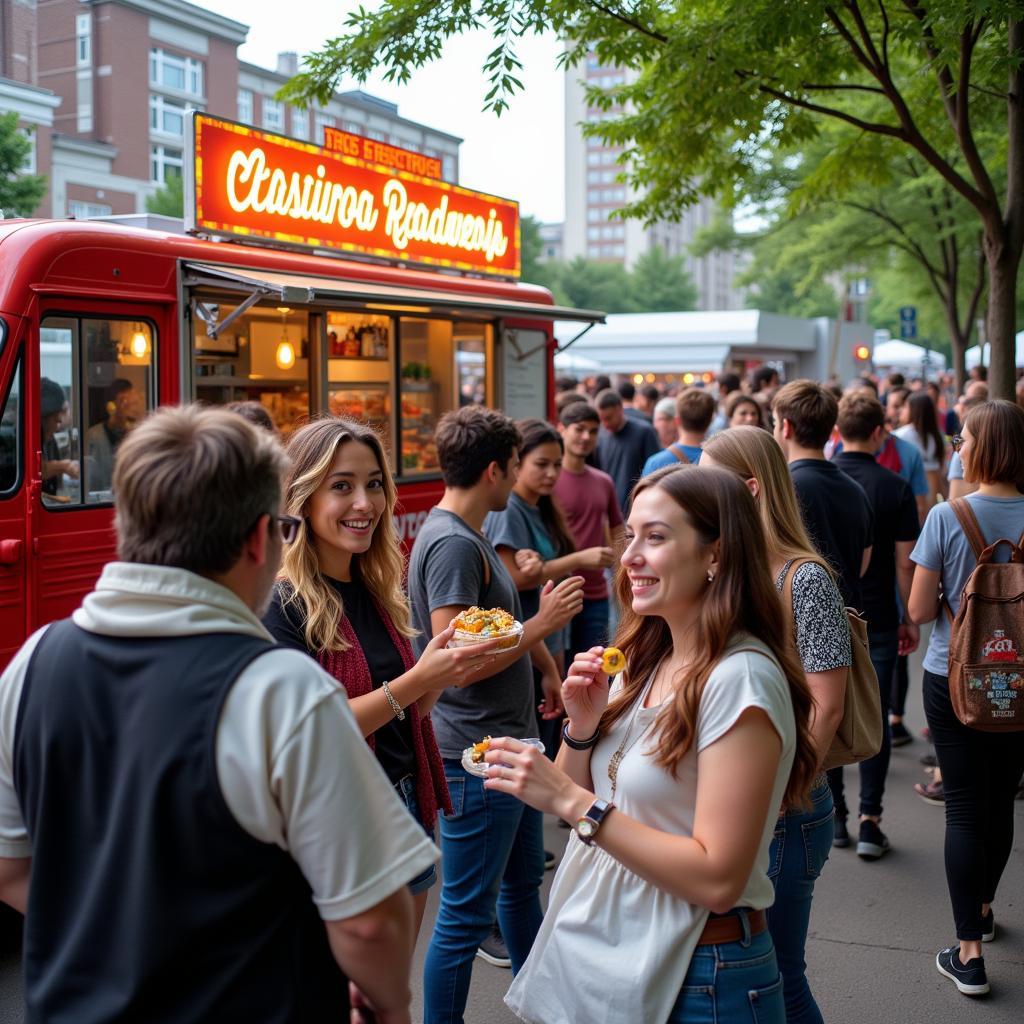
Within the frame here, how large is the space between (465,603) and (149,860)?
6.50ft

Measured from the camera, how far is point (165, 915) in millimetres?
1703

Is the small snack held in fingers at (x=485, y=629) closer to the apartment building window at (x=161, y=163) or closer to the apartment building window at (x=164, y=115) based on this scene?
the apartment building window at (x=164, y=115)

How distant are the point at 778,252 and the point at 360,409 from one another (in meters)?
20.4

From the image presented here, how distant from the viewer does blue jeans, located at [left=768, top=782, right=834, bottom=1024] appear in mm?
3213

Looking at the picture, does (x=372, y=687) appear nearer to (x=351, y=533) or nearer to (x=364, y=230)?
(x=351, y=533)

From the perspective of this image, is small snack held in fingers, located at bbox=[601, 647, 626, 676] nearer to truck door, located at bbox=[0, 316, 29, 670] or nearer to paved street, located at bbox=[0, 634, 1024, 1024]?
paved street, located at bbox=[0, 634, 1024, 1024]

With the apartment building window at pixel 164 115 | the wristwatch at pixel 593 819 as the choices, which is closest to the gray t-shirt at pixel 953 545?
the wristwatch at pixel 593 819

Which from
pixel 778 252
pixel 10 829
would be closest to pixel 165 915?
pixel 10 829

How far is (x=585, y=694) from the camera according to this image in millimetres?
2576

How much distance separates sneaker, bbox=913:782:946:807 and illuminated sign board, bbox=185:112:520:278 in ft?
17.6

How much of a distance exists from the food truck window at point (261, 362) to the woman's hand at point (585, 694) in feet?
20.2

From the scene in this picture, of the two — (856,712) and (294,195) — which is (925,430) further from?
(856,712)

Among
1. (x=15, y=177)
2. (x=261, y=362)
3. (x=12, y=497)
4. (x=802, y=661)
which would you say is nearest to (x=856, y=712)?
(x=802, y=661)

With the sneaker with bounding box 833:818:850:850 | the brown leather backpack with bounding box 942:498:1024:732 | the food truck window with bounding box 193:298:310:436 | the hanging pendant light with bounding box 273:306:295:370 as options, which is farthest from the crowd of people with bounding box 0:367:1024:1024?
the hanging pendant light with bounding box 273:306:295:370
